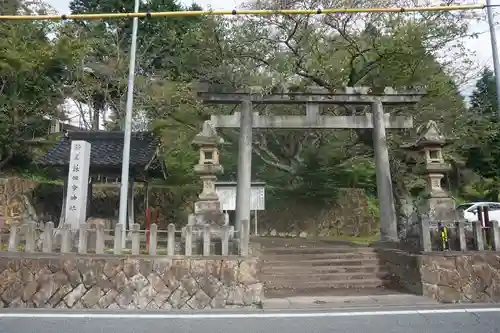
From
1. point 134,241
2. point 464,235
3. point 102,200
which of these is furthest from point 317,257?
point 102,200

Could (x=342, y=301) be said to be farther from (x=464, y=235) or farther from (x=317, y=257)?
(x=464, y=235)

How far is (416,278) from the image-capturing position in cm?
820

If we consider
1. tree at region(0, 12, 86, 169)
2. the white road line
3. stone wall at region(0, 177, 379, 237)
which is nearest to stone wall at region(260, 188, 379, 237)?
stone wall at region(0, 177, 379, 237)

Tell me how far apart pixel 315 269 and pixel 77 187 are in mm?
7150

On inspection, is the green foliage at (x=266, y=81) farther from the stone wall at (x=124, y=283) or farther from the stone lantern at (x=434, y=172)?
the stone wall at (x=124, y=283)

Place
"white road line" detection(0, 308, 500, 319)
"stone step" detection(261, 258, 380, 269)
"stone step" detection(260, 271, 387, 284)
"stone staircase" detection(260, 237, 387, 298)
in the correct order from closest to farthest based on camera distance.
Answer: "white road line" detection(0, 308, 500, 319), "stone staircase" detection(260, 237, 387, 298), "stone step" detection(260, 271, 387, 284), "stone step" detection(261, 258, 380, 269)

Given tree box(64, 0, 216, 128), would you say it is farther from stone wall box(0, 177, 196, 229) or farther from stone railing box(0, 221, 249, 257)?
stone railing box(0, 221, 249, 257)

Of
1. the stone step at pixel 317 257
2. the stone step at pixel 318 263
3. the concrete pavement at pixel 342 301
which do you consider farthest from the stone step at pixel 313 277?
the concrete pavement at pixel 342 301

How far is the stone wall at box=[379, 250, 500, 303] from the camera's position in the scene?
7.82 meters

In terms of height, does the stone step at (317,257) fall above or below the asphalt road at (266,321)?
above

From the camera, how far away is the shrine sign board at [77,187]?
10.1 meters

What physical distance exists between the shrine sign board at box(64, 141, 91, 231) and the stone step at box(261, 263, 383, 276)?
5.42 meters

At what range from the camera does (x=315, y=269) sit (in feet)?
31.4

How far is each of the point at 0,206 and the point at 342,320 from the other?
61.0 feet
